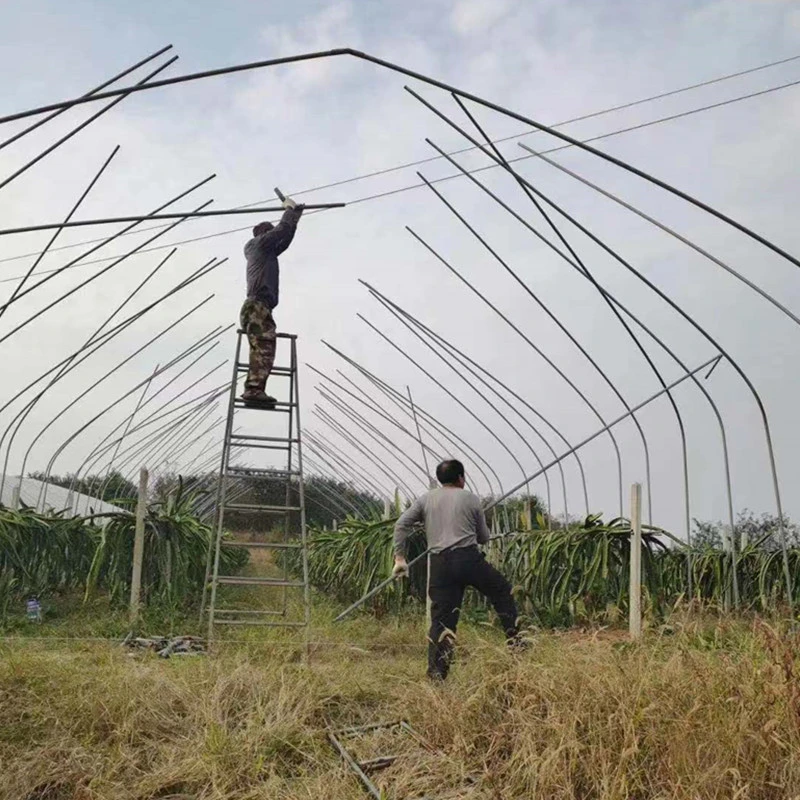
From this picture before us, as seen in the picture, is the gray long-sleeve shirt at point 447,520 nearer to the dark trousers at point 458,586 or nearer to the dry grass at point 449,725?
the dark trousers at point 458,586

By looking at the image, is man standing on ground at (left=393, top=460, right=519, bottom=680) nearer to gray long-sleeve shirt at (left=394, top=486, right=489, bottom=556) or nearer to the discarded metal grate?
gray long-sleeve shirt at (left=394, top=486, right=489, bottom=556)

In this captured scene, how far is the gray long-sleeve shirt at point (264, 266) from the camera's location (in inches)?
250

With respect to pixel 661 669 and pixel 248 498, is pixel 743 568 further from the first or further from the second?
pixel 248 498

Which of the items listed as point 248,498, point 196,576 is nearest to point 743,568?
point 196,576

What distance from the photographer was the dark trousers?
14.5 feet

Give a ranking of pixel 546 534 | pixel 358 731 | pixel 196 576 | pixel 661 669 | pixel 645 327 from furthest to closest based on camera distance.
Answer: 1. pixel 196 576
2. pixel 546 534
3. pixel 645 327
4. pixel 358 731
5. pixel 661 669

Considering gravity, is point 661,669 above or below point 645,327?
below

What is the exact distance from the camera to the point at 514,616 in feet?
14.9

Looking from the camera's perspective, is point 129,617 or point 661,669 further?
point 129,617

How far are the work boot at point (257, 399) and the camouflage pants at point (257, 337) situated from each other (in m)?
0.02

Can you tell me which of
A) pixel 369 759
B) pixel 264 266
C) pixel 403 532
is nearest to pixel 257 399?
pixel 264 266

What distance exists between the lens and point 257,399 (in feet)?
20.9

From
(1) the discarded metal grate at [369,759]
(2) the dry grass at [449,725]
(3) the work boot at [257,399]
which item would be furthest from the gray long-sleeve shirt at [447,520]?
(3) the work boot at [257,399]

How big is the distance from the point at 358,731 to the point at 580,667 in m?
0.95
